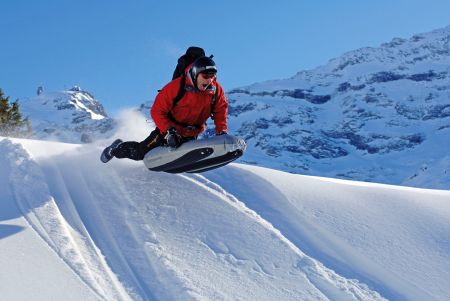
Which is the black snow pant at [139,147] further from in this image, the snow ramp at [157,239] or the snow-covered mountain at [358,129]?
the snow-covered mountain at [358,129]

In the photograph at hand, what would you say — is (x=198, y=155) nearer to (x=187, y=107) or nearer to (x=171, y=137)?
(x=171, y=137)

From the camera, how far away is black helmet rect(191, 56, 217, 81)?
278 inches

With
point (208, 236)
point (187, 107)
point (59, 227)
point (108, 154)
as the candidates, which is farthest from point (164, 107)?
point (59, 227)

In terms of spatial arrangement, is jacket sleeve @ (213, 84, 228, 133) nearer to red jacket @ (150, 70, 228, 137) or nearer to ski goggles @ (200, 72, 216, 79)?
red jacket @ (150, 70, 228, 137)

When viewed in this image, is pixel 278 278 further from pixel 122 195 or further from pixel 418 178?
pixel 418 178

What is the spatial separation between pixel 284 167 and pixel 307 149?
21.1 m

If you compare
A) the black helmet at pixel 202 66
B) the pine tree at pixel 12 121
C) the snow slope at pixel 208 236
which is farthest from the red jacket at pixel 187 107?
the pine tree at pixel 12 121

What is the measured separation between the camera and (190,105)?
7.44 m

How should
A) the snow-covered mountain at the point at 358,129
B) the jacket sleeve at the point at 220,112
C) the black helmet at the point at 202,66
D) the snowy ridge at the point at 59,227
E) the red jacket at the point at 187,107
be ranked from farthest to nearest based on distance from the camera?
the snow-covered mountain at the point at 358,129 < the jacket sleeve at the point at 220,112 < the red jacket at the point at 187,107 < the black helmet at the point at 202,66 < the snowy ridge at the point at 59,227

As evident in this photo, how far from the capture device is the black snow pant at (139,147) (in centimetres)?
812

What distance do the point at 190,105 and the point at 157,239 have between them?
250 centimetres

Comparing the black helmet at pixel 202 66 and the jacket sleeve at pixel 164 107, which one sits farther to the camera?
the jacket sleeve at pixel 164 107

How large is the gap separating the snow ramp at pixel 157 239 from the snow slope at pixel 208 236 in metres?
0.01

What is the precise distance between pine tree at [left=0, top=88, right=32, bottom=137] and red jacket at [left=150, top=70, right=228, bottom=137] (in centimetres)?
3038
